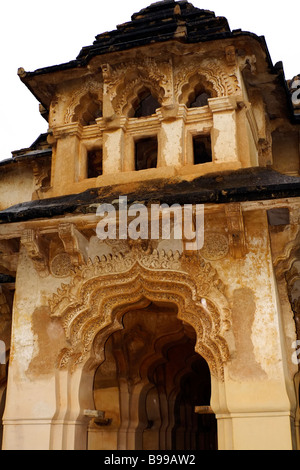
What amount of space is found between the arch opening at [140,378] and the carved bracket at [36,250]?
7.29 feet

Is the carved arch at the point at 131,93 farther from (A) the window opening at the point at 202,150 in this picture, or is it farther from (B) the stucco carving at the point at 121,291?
(B) the stucco carving at the point at 121,291

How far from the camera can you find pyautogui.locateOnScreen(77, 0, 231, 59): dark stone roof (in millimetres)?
8633

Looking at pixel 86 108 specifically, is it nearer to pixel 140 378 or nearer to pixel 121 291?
pixel 121 291

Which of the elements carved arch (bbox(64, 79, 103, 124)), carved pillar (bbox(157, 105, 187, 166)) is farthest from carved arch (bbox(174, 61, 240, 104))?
carved arch (bbox(64, 79, 103, 124))

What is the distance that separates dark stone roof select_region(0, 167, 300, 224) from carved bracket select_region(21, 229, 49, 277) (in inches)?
15.1

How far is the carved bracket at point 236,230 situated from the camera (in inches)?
275

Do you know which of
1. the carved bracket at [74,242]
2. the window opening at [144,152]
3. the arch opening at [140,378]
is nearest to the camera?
the carved bracket at [74,242]

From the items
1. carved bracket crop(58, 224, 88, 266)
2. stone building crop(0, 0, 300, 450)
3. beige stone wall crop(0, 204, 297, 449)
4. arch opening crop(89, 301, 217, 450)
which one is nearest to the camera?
beige stone wall crop(0, 204, 297, 449)

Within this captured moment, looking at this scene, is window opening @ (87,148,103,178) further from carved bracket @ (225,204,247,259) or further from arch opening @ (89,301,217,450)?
carved bracket @ (225,204,247,259)

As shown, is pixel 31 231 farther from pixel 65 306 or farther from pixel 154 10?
pixel 154 10

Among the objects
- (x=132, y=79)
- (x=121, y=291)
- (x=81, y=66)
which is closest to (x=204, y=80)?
(x=132, y=79)

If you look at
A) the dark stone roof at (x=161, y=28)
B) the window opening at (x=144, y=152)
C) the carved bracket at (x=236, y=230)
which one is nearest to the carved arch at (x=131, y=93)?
the dark stone roof at (x=161, y=28)

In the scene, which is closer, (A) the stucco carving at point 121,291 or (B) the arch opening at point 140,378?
(A) the stucco carving at point 121,291

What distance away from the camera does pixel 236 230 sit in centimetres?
713
